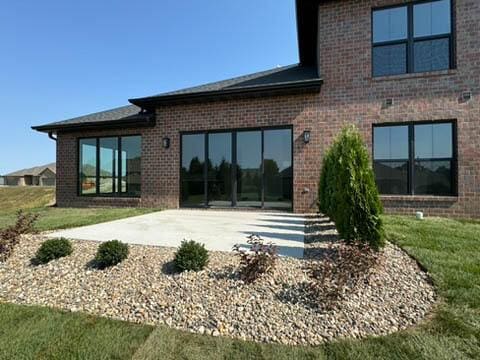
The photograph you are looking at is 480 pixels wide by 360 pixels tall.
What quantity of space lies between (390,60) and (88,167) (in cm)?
1197

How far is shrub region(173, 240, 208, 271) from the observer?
11.7ft

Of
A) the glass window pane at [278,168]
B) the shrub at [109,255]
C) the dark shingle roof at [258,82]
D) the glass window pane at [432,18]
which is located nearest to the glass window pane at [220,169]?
the glass window pane at [278,168]

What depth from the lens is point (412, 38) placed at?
7.91 m

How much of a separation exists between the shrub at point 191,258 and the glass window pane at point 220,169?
5.85m

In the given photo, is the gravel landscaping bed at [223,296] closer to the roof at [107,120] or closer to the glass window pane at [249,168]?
the glass window pane at [249,168]

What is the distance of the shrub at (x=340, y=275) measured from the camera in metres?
2.78

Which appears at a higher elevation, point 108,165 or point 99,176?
point 108,165

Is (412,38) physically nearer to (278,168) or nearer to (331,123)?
(331,123)

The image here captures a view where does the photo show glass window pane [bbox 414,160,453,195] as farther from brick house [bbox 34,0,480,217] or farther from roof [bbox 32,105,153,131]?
roof [bbox 32,105,153,131]

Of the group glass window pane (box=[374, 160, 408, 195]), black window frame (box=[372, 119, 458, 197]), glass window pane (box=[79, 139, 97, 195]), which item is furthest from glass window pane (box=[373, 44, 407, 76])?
glass window pane (box=[79, 139, 97, 195])

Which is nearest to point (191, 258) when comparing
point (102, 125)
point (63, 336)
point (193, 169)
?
point (63, 336)

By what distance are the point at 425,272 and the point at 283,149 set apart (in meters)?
6.12

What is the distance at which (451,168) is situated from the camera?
778 cm

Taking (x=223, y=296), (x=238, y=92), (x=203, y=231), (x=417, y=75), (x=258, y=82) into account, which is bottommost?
(x=223, y=296)
